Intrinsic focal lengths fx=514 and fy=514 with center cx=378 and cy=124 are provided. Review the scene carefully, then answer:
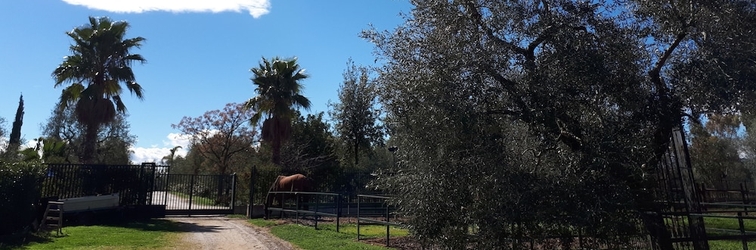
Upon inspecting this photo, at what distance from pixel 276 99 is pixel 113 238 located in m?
14.8

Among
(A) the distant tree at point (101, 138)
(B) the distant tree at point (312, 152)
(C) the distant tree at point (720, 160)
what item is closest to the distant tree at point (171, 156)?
(A) the distant tree at point (101, 138)

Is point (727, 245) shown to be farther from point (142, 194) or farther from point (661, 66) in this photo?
point (142, 194)

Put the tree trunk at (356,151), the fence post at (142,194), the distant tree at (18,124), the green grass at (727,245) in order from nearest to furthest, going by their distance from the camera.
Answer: the green grass at (727,245) → the fence post at (142,194) → the tree trunk at (356,151) → the distant tree at (18,124)

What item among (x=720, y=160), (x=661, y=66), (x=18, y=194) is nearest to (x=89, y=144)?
(x=18, y=194)

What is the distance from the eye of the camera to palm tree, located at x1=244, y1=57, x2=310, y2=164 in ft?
89.6

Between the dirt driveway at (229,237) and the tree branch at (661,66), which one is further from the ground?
the tree branch at (661,66)

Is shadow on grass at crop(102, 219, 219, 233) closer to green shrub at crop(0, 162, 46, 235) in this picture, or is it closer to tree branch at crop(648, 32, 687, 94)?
green shrub at crop(0, 162, 46, 235)

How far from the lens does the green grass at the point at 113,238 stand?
1210 centimetres

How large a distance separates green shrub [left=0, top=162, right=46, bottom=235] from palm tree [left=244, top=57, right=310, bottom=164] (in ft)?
43.7

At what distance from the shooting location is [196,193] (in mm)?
25422

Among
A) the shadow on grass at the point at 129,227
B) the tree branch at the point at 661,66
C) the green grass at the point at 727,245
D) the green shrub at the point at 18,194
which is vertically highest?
the tree branch at the point at 661,66

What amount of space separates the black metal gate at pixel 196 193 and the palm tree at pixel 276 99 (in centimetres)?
364

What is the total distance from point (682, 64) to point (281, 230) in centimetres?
1215

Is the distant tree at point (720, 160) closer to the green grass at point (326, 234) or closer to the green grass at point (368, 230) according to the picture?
the green grass at point (368, 230)
